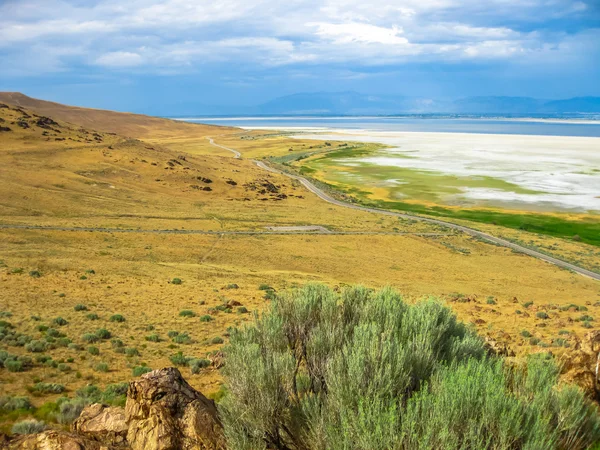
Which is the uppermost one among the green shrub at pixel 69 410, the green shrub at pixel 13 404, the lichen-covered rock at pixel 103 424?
the lichen-covered rock at pixel 103 424

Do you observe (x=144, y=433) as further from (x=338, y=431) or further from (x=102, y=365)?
(x=102, y=365)

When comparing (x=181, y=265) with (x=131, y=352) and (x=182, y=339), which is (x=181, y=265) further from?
(x=131, y=352)

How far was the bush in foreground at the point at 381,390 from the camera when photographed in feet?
18.9

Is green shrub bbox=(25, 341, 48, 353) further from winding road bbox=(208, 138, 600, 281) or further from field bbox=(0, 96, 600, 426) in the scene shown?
winding road bbox=(208, 138, 600, 281)

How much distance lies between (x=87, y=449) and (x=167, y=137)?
184 meters

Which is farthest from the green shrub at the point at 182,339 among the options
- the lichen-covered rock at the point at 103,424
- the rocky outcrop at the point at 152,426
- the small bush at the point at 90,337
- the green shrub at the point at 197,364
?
the rocky outcrop at the point at 152,426

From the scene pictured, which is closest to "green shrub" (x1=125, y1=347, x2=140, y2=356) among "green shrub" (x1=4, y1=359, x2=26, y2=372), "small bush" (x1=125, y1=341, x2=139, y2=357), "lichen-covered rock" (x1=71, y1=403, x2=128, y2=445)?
"small bush" (x1=125, y1=341, x2=139, y2=357)

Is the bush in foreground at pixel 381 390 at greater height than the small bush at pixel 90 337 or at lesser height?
greater

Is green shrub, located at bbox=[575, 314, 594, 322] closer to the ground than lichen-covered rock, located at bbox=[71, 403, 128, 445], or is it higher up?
closer to the ground

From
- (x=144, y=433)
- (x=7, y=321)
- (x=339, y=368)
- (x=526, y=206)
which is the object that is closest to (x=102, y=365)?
(x=7, y=321)

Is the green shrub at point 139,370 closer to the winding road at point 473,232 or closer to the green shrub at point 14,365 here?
the green shrub at point 14,365

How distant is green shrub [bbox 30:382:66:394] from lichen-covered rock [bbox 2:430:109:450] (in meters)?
5.33

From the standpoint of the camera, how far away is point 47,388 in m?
12.0

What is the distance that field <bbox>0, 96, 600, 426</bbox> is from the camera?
15.9 metres
